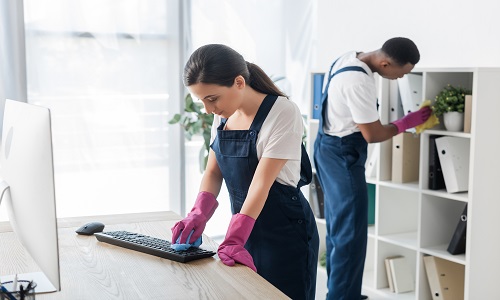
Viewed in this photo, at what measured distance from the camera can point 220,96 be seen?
1950mm

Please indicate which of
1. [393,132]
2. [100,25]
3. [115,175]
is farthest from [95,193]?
[393,132]

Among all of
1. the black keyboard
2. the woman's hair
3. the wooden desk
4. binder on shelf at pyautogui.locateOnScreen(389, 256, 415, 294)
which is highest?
the woman's hair

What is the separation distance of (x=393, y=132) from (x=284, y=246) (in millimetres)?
1332

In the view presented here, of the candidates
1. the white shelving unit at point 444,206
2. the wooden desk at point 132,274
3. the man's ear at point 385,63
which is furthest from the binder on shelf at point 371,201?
the wooden desk at point 132,274

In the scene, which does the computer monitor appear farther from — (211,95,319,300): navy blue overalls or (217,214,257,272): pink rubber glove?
(211,95,319,300): navy blue overalls

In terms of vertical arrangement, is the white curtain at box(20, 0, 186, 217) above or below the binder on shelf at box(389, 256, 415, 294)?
above

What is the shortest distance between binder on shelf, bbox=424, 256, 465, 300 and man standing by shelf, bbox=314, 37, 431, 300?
36 cm

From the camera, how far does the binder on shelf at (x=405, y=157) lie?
3467mm

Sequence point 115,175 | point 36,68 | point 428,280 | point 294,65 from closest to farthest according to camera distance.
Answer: point 428,280, point 36,68, point 115,175, point 294,65

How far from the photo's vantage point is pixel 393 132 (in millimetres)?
3193

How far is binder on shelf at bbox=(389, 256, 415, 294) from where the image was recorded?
361 cm

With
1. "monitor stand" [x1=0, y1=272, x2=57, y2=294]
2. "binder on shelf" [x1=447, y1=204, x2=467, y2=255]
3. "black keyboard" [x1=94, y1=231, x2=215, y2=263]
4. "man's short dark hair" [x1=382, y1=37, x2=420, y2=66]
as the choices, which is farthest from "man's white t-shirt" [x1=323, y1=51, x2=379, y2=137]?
"monitor stand" [x1=0, y1=272, x2=57, y2=294]

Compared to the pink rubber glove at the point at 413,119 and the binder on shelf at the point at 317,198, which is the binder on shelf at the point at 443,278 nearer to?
the pink rubber glove at the point at 413,119

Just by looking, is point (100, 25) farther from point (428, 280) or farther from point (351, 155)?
point (428, 280)
